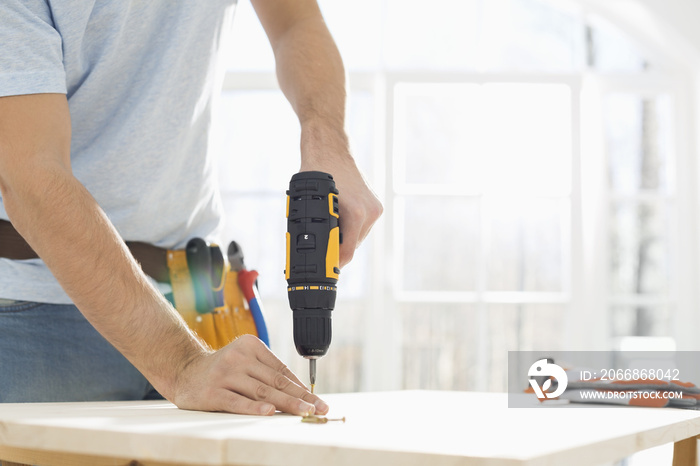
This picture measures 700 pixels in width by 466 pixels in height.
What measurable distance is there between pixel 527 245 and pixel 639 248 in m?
0.61

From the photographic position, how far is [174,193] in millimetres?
1148

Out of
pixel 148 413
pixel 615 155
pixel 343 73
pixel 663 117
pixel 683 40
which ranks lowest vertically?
pixel 148 413

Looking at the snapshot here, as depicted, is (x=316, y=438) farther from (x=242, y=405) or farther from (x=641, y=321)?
(x=641, y=321)

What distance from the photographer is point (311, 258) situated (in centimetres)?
89

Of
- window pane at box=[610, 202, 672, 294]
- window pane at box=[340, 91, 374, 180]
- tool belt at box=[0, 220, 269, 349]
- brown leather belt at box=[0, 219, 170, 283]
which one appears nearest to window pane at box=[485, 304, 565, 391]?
window pane at box=[610, 202, 672, 294]

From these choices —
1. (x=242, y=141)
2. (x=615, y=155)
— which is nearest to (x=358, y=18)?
(x=242, y=141)

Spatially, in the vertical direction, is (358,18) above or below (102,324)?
above

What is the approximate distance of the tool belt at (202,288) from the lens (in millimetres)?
1141

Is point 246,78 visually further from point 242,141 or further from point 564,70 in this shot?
point 564,70

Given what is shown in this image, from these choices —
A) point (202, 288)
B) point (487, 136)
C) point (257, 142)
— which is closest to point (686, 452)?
point (202, 288)

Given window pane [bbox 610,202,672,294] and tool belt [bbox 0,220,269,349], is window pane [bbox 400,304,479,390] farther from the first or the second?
tool belt [bbox 0,220,269,349]

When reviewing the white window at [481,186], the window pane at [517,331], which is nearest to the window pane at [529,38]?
the white window at [481,186]

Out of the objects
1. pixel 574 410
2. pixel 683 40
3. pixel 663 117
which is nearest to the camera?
pixel 574 410

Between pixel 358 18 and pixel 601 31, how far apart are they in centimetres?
133
